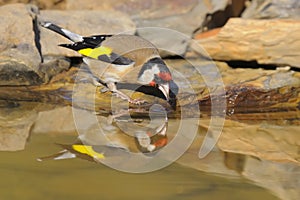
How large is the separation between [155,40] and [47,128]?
1.70m

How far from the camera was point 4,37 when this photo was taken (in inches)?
171

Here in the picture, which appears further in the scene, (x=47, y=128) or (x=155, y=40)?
(x=155, y=40)

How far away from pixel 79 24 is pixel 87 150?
2003 mm

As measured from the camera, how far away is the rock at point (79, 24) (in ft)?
14.8

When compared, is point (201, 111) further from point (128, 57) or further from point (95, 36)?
point (95, 36)

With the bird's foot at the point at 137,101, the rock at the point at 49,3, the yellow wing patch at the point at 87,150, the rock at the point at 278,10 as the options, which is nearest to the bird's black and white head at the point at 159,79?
the bird's foot at the point at 137,101

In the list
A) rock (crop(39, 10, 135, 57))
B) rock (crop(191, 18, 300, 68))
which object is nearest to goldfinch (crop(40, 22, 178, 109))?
rock (crop(39, 10, 135, 57))

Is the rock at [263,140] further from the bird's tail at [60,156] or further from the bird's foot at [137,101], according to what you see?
the bird's tail at [60,156]

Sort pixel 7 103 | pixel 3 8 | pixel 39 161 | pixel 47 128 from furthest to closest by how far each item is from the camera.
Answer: pixel 3 8, pixel 7 103, pixel 47 128, pixel 39 161

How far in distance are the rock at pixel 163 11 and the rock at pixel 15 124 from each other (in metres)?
1.48

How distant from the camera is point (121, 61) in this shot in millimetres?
4293

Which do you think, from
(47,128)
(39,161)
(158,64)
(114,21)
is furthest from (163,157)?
(114,21)

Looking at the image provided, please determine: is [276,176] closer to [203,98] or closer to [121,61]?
[203,98]

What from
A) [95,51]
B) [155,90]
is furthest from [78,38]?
[155,90]
